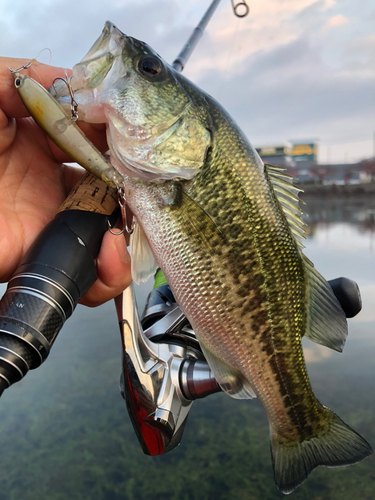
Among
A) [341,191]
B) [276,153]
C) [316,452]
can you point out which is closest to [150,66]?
[316,452]

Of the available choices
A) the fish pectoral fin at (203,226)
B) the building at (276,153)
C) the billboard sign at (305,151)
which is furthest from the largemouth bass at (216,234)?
the billboard sign at (305,151)

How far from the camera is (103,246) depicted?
866mm

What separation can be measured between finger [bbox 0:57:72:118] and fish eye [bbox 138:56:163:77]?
0.20 m

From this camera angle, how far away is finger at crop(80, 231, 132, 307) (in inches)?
34.2

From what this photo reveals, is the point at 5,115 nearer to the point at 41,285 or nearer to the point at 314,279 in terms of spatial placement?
the point at 41,285

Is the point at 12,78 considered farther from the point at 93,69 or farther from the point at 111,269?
the point at 111,269

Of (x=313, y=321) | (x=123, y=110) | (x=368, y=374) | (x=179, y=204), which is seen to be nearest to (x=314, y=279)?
(x=313, y=321)

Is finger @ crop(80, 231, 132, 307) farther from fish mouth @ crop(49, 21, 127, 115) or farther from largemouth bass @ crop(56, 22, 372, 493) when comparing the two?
fish mouth @ crop(49, 21, 127, 115)

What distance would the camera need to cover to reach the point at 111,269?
0.89 m

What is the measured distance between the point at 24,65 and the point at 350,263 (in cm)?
421

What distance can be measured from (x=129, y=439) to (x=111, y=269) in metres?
1.18

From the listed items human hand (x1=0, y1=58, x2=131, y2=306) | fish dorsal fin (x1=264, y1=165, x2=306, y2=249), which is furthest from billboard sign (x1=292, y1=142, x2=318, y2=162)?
human hand (x1=0, y1=58, x2=131, y2=306)

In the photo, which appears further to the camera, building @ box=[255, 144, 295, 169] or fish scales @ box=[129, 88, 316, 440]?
building @ box=[255, 144, 295, 169]

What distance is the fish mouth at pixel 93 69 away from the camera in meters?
0.74
